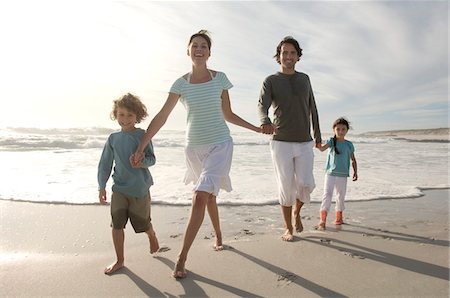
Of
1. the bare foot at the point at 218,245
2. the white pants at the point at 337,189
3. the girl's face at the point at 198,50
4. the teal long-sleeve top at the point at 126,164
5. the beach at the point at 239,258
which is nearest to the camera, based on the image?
the beach at the point at 239,258

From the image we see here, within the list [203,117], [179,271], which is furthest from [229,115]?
[179,271]

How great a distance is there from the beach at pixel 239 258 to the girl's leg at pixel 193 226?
13cm

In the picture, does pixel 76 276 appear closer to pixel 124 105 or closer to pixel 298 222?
pixel 124 105

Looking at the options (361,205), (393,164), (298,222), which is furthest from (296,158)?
(393,164)

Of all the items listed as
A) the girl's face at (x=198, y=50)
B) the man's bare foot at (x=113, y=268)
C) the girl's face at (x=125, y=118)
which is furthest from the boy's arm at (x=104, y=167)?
the girl's face at (x=198, y=50)

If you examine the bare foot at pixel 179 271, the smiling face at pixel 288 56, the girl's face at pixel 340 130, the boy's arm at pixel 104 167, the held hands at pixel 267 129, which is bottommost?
the bare foot at pixel 179 271

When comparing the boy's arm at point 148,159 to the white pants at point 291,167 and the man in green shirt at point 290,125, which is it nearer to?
the man in green shirt at point 290,125

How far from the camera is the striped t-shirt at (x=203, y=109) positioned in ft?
10.7

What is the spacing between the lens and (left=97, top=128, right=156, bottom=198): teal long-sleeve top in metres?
3.21

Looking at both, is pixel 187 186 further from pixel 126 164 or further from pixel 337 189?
pixel 126 164

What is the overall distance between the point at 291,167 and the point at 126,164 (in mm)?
1902

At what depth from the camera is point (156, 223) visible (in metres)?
5.05

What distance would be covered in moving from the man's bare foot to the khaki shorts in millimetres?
317

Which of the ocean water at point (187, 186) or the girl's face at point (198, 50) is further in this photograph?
the ocean water at point (187, 186)
